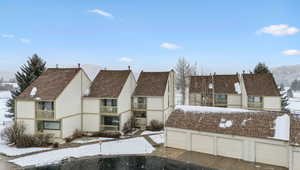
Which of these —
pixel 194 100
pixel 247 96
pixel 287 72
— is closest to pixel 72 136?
pixel 194 100

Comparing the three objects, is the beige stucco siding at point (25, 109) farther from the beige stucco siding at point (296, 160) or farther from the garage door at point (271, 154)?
the beige stucco siding at point (296, 160)

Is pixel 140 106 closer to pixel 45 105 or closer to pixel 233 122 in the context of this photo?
pixel 45 105

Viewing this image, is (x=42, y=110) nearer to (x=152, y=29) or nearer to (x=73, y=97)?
(x=73, y=97)

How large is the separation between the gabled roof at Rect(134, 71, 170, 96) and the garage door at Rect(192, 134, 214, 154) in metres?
10.1

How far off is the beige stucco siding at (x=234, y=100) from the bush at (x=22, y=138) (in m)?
24.7

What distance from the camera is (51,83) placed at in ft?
75.6

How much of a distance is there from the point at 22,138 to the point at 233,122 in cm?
1977

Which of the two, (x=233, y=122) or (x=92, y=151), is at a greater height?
(x=233, y=122)

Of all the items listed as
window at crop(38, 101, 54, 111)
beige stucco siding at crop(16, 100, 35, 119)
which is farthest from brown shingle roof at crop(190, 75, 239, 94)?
beige stucco siding at crop(16, 100, 35, 119)

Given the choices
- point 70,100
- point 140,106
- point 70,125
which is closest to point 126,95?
point 140,106

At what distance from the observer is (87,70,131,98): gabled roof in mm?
24969

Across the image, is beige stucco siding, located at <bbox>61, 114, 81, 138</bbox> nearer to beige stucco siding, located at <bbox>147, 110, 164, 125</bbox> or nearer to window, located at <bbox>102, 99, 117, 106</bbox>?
window, located at <bbox>102, 99, 117, 106</bbox>

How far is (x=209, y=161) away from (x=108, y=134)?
471 inches

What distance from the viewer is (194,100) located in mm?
33562
